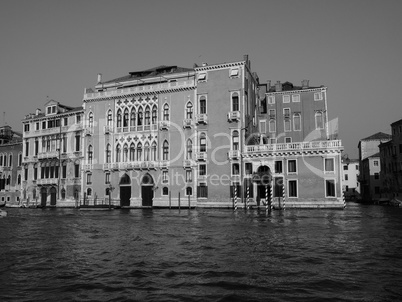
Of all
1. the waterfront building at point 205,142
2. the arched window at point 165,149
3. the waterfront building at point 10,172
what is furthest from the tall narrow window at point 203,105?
the waterfront building at point 10,172

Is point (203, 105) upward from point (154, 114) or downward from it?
upward

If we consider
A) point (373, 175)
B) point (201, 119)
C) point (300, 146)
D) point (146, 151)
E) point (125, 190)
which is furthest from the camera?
point (373, 175)

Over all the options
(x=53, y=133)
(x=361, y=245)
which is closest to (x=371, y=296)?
(x=361, y=245)

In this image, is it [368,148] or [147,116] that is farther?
[368,148]

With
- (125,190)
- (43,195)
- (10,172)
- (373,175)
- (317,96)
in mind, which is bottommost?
(43,195)

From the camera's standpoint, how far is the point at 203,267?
32.8 feet

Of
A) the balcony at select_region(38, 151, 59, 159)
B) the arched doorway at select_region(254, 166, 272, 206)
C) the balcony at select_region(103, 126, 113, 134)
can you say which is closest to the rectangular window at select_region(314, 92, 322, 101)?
the arched doorway at select_region(254, 166, 272, 206)

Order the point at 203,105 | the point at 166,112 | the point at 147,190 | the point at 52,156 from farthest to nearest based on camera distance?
the point at 52,156 → the point at 166,112 → the point at 147,190 → the point at 203,105

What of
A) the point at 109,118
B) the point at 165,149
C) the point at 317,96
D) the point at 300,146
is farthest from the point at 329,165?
the point at 109,118

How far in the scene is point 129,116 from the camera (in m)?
43.4

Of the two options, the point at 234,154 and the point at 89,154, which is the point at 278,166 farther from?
the point at 89,154

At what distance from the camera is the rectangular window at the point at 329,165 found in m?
34.3

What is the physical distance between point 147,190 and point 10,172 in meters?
24.6

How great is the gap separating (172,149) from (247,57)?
12847mm
